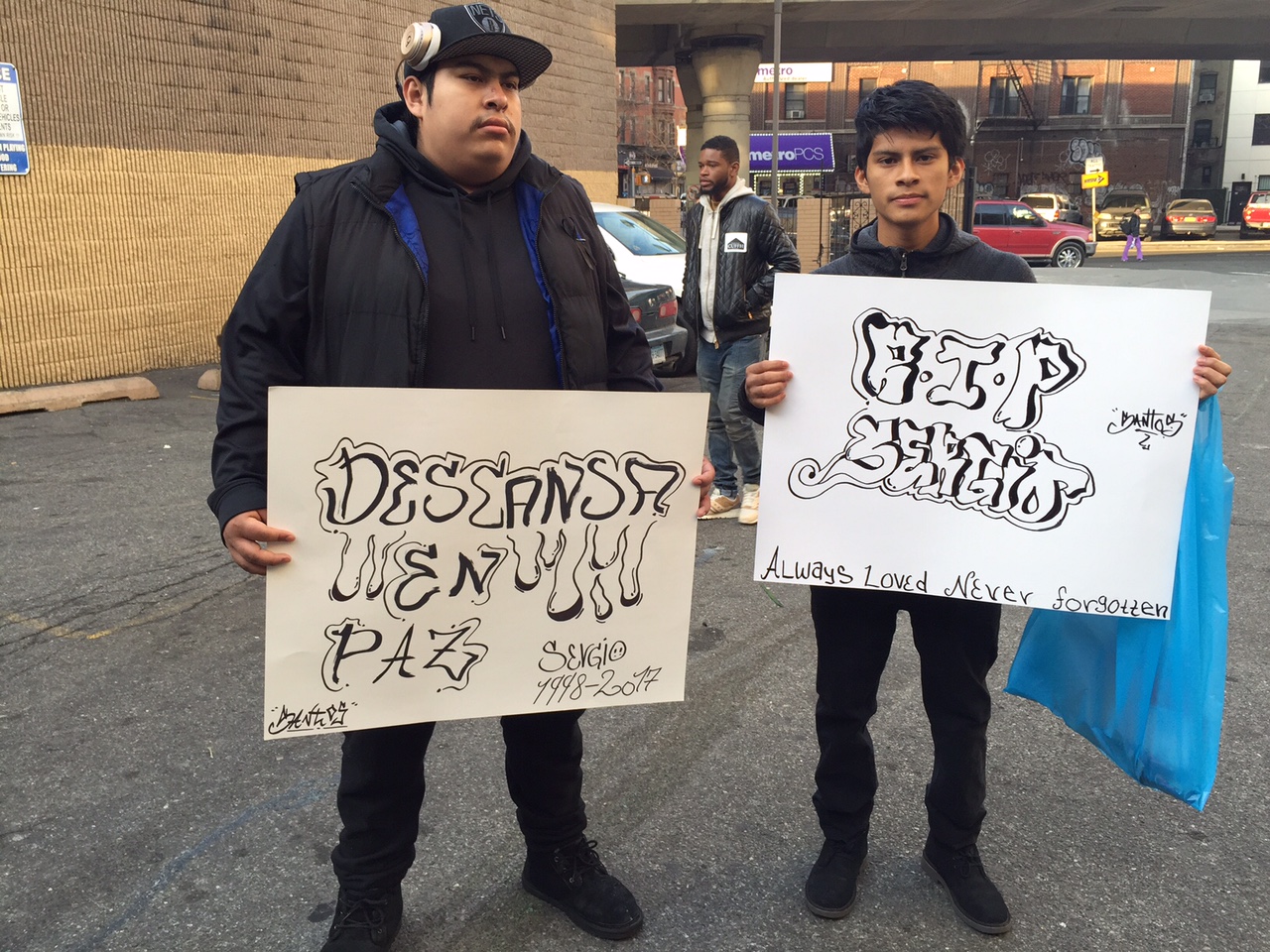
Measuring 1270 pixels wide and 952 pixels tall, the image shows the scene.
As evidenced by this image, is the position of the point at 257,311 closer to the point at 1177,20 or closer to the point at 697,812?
the point at 697,812

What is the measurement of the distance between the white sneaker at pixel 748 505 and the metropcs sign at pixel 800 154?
3273 cm

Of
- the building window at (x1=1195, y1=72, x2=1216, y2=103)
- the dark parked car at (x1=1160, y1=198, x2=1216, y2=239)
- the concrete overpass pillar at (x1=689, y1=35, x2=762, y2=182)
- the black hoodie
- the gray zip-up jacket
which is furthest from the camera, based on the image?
the building window at (x1=1195, y1=72, x2=1216, y2=103)

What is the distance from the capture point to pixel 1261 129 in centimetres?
5397

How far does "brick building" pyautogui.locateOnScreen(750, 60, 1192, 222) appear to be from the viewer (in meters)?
50.0

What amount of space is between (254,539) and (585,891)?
1.19 meters

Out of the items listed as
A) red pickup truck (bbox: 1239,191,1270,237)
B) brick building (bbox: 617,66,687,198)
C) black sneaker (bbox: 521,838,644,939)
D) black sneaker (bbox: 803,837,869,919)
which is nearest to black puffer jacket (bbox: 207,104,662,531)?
black sneaker (bbox: 521,838,644,939)

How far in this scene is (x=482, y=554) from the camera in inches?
88.8

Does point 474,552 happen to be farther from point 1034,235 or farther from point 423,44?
point 1034,235

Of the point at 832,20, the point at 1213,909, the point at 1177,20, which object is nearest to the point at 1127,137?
the point at 1177,20

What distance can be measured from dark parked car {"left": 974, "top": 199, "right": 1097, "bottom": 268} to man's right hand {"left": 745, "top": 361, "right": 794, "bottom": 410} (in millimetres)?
28366

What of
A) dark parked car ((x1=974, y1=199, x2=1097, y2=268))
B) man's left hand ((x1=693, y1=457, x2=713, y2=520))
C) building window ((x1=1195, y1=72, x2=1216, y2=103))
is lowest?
man's left hand ((x1=693, y1=457, x2=713, y2=520))

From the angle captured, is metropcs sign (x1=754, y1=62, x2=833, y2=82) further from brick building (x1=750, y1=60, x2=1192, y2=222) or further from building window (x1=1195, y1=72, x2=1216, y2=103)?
building window (x1=1195, y1=72, x2=1216, y2=103)

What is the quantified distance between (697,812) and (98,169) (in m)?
9.29

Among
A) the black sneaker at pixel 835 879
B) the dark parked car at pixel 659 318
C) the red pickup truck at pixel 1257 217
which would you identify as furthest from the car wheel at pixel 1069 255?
the black sneaker at pixel 835 879
